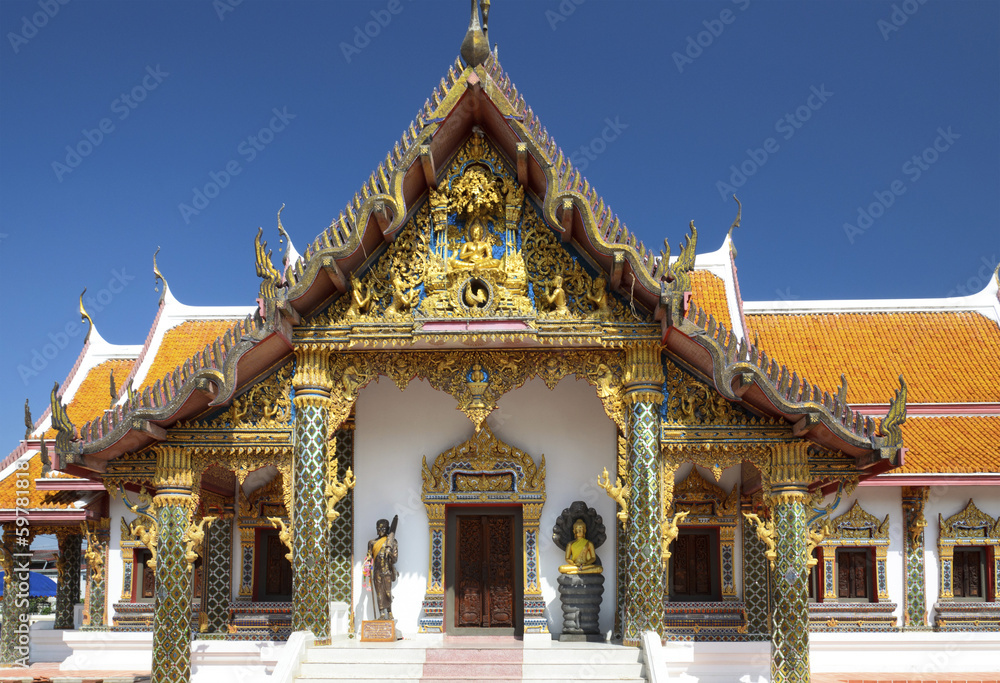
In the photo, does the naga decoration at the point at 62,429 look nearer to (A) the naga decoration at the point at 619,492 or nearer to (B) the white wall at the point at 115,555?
(B) the white wall at the point at 115,555

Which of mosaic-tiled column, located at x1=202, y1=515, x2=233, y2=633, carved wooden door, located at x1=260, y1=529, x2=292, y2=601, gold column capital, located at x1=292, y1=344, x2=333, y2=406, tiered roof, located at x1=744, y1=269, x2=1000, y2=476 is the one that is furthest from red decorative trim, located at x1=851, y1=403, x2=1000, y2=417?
mosaic-tiled column, located at x1=202, y1=515, x2=233, y2=633

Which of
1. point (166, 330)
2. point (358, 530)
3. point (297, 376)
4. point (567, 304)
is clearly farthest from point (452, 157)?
point (166, 330)

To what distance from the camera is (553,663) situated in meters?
9.91

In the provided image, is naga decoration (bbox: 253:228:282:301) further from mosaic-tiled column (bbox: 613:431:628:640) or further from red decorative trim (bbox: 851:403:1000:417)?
red decorative trim (bbox: 851:403:1000:417)

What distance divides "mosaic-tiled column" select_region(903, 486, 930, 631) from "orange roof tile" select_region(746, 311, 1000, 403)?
5.54 ft

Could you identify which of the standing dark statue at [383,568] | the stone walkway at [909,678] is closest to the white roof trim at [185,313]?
the standing dark statue at [383,568]

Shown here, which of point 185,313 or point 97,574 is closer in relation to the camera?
point 97,574

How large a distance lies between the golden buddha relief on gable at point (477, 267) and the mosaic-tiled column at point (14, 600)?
7712 millimetres

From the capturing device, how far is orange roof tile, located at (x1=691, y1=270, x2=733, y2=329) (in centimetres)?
1522

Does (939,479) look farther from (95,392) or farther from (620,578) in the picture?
(95,392)

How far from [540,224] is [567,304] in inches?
34.6

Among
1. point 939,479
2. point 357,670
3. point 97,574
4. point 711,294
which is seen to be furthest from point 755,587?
point 97,574

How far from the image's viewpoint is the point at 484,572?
11.9m

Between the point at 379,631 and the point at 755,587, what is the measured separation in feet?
14.8
